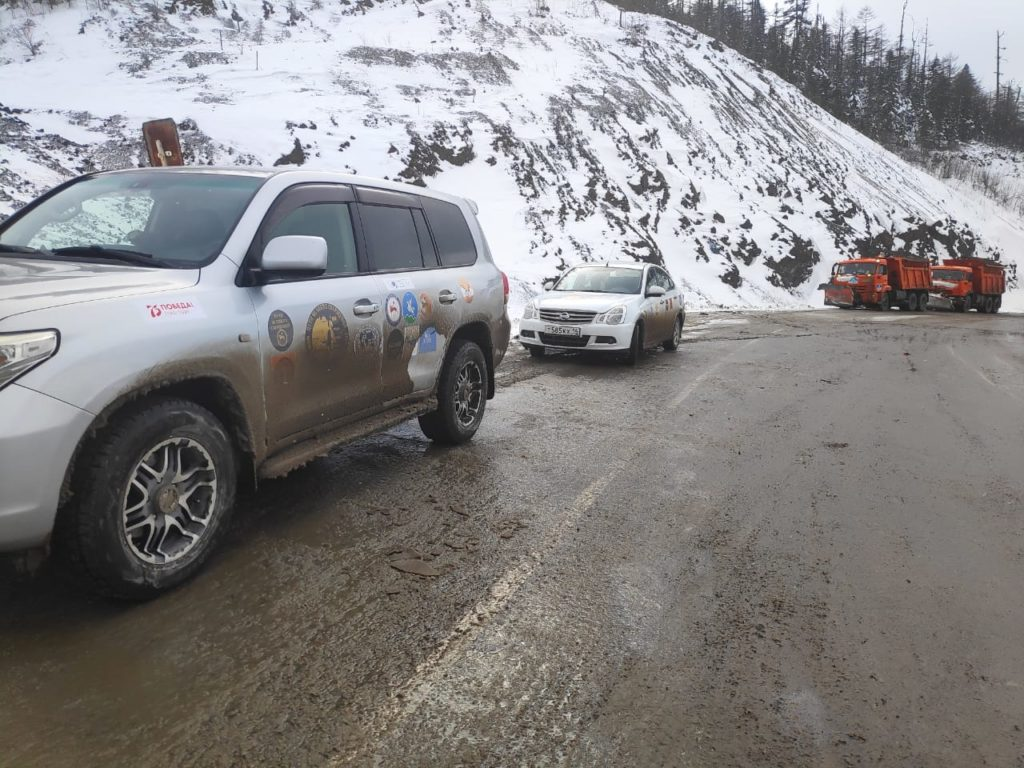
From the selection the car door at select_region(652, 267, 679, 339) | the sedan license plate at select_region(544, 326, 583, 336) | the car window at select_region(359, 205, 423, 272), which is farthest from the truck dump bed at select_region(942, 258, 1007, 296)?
the car window at select_region(359, 205, 423, 272)

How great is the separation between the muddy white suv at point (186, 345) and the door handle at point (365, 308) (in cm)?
1

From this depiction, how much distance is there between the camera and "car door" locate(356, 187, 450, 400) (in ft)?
15.4

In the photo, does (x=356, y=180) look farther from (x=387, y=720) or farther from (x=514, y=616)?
(x=387, y=720)

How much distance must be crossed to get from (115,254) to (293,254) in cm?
90

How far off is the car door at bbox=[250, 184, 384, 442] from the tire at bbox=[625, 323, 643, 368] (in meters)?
6.84

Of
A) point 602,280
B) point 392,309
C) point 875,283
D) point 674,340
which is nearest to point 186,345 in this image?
point 392,309

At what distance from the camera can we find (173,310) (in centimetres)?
318

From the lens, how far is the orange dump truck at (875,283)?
95.4ft

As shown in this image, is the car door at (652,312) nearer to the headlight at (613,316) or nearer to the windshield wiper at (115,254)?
the headlight at (613,316)

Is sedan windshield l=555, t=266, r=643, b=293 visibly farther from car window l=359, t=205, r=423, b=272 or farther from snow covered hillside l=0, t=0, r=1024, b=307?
snow covered hillside l=0, t=0, r=1024, b=307

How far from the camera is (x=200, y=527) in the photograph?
332 cm

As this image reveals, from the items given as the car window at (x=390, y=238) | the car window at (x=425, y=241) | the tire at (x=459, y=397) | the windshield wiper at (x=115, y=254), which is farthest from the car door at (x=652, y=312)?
the windshield wiper at (x=115, y=254)

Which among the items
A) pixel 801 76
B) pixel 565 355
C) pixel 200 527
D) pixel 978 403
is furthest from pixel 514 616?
pixel 801 76

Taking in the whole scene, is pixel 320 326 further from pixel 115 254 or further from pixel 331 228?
pixel 115 254
